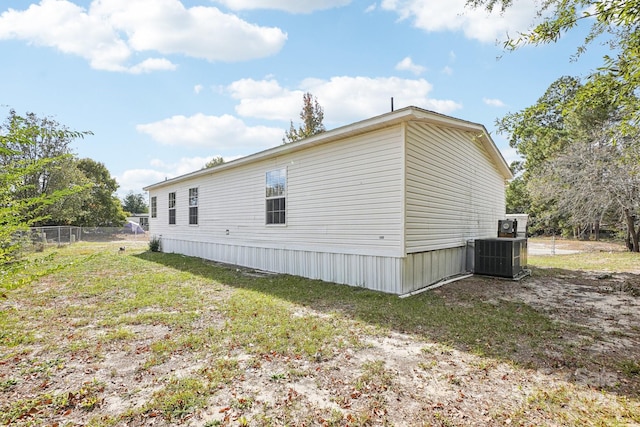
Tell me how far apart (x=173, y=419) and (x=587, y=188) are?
655 inches

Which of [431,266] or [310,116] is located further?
[310,116]

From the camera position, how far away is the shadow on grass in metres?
3.43

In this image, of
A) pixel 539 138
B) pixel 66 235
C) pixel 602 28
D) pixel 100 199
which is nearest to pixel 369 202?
pixel 602 28

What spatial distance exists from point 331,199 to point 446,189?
2.73 meters

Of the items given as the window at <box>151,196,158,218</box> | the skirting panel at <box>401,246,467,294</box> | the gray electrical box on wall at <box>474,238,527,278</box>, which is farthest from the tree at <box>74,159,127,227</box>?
the gray electrical box on wall at <box>474,238,527,278</box>

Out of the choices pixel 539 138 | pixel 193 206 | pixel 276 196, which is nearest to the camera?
pixel 276 196

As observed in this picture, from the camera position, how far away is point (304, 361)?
132 inches

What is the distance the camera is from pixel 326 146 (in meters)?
7.34

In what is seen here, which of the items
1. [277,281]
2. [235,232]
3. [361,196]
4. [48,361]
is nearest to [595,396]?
[361,196]

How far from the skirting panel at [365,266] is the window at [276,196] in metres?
0.88

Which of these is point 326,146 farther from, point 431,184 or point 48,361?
point 48,361

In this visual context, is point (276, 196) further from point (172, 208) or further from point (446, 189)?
point (172, 208)

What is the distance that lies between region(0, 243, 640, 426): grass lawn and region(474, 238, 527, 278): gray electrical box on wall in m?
2.03

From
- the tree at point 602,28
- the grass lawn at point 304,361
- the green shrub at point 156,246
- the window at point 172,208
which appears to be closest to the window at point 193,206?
the window at point 172,208
